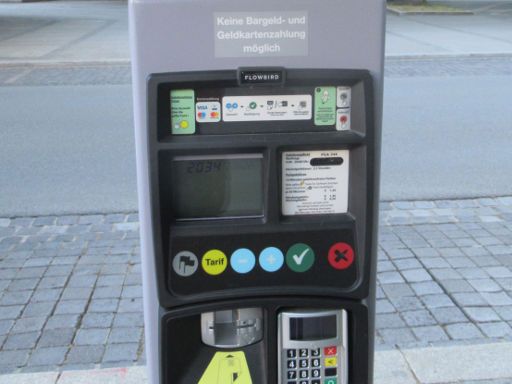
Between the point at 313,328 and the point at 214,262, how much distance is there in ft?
1.25

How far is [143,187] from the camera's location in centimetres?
193

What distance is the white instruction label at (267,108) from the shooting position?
6.35ft

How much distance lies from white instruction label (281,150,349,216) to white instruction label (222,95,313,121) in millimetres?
109

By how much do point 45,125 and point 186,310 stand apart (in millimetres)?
7221

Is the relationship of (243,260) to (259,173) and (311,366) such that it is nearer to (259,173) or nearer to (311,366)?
(259,173)

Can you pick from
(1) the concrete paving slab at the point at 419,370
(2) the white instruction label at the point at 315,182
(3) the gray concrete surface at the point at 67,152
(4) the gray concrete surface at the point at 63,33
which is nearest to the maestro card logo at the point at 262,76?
(2) the white instruction label at the point at 315,182

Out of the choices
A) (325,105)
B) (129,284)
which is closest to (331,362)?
(325,105)

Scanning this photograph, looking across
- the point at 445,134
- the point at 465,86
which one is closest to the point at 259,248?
the point at 445,134

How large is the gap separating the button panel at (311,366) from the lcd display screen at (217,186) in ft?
1.58

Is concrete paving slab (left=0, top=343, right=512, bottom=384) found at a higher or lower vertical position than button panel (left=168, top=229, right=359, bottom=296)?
lower

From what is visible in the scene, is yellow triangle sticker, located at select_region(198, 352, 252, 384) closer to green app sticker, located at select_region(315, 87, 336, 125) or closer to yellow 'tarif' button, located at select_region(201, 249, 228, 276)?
yellow 'tarif' button, located at select_region(201, 249, 228, 276)

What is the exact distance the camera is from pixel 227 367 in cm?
220

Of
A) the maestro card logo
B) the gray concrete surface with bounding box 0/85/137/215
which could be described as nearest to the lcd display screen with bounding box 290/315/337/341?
the maestro card logo

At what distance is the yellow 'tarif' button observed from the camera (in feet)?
6.53
